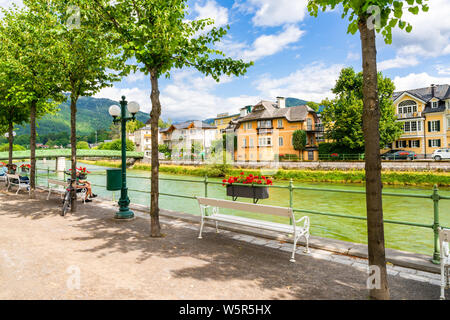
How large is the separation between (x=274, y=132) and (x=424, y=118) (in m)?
22.8

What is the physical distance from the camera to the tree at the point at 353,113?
38.7 meters

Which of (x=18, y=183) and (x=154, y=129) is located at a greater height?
(x=154, y=129)

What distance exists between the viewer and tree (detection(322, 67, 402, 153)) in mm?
38688

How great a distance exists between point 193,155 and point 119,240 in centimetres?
5990

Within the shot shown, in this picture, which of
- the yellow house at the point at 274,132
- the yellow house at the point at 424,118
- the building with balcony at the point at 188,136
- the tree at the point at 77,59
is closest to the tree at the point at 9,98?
the tree at the point at 77,59

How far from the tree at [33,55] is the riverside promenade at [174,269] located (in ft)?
19.0

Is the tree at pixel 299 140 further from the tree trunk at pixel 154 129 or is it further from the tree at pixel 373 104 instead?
the tree at pixel 373 104

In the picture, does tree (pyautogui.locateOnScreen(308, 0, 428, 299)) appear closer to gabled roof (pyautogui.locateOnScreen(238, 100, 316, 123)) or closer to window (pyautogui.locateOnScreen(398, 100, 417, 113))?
gabled roof (pyautogui.locateOnScreen(238, 100, 316, 123))

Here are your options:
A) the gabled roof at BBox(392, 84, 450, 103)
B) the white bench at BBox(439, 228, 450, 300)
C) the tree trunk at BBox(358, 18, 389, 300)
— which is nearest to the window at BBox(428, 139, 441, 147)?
the gabled roof at BBox(392, 84, 450, 103)

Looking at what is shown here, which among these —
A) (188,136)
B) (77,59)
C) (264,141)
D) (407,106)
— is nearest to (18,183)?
(77,59)

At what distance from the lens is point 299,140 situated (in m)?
48.3

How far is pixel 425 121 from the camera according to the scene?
144 ft

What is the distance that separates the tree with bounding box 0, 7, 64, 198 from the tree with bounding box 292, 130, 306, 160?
133 ft

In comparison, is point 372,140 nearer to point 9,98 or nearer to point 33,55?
point 33,55
